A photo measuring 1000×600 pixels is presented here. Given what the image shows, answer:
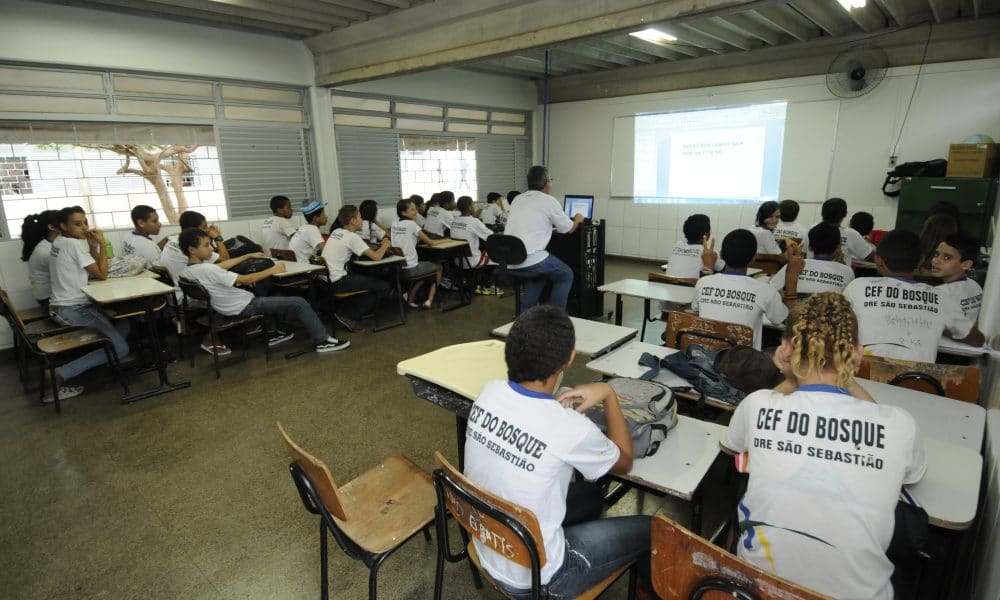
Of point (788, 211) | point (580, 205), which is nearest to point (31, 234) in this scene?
point (580, 205)

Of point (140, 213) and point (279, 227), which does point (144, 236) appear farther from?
point (279, 227)

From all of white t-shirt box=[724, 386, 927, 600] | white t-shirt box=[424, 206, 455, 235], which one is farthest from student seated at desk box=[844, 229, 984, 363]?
white t-shirt box=[424, 206, 455, 235]

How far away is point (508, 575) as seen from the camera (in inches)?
51.2

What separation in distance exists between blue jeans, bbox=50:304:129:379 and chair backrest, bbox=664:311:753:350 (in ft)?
12.0

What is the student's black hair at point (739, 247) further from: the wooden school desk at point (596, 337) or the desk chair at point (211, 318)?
the desk chair at point (211, 318)

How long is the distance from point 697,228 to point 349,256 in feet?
9.83

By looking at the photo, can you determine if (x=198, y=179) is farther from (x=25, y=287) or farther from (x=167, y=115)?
(x=25, y=287)

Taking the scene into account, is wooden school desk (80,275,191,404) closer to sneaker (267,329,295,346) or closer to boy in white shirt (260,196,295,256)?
sneaker (267,329,295,346)

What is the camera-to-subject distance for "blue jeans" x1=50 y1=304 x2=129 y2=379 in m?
3.52

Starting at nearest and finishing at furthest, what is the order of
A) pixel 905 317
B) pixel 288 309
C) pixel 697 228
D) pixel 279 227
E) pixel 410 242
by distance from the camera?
pixel 905 317
pixel 697 228
pixel 288 309
pixel 410 242
pixel 279 227

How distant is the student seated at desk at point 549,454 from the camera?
1.22 metres

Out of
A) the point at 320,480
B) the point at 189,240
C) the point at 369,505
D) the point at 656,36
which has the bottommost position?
the point at 369,505

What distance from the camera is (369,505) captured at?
5.57ft

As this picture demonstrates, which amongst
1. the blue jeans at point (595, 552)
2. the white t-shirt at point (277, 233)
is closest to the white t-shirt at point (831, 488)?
the blue jeans at point (595, 552)
